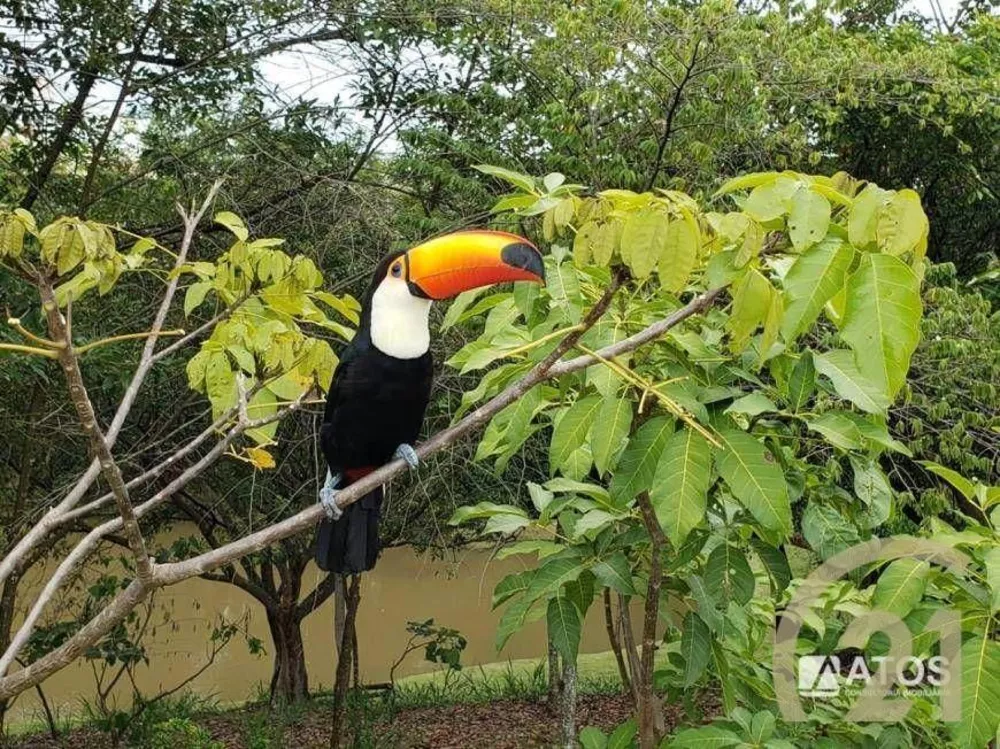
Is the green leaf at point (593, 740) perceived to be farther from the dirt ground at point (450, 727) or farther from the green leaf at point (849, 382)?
the dirt ground at point (450, 727)

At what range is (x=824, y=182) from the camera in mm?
1570

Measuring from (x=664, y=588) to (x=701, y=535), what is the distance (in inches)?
15.9

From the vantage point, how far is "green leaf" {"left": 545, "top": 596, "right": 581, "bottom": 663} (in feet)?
7.89

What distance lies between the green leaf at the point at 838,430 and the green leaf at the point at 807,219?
664 millimetres

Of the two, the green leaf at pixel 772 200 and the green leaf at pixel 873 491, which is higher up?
the green leaf at pixel 772 200

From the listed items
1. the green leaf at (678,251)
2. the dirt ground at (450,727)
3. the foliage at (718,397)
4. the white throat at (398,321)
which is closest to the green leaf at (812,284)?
the foliage at (718,397)

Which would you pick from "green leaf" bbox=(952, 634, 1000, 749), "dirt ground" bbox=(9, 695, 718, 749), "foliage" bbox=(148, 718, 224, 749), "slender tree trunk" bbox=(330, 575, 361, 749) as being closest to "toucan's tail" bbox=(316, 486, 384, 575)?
"green leaf" bbox=(952, 634, 1000, 749)

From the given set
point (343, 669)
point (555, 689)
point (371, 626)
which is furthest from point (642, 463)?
point (371, 626)

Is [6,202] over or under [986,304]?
over

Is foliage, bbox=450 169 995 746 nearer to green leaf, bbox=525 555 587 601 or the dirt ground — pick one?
green leaf, bbox=525 555 587 601

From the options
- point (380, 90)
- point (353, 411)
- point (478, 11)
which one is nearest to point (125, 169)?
point (380, 90)

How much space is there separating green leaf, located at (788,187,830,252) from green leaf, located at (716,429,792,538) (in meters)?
0.54

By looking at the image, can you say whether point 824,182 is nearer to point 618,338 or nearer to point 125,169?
point 618,338

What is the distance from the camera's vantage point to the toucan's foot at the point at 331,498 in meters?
1.88
